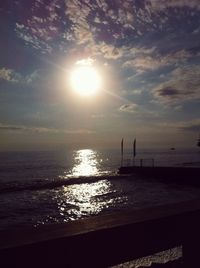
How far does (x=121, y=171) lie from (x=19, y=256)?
55.5m

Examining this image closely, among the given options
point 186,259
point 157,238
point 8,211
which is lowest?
point 8,211

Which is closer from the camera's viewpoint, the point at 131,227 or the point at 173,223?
the point at 131,227

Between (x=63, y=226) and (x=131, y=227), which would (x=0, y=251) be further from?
(x=131, y=227)

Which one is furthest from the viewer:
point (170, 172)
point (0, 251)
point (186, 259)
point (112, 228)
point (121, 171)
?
point (121, 171)

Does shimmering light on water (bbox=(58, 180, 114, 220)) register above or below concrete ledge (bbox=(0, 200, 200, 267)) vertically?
below

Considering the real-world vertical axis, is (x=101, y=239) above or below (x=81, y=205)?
above

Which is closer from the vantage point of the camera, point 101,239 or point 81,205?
point 101,239

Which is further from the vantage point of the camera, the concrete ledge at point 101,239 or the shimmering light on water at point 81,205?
the shimmering light on water at point 81,205

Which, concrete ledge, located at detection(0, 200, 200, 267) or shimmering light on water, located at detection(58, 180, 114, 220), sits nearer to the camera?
concrete ledge, located at detection(0, 200, 200, 267)

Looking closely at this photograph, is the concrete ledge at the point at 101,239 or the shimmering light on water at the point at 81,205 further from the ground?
the concrete ledge at the point at 101,239

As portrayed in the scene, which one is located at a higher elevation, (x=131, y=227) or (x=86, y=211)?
(x=131, y=227)

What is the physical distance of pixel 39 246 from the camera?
2.02 m

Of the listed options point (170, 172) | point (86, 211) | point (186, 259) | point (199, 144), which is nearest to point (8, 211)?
point (86, 211)

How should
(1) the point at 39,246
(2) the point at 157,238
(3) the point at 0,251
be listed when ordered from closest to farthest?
(3) the point at 0,251
(1) the point at 39,246
(2) the point at 157,238
